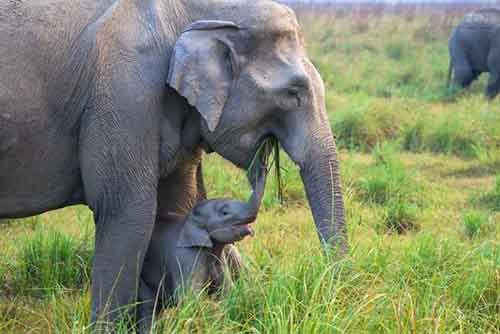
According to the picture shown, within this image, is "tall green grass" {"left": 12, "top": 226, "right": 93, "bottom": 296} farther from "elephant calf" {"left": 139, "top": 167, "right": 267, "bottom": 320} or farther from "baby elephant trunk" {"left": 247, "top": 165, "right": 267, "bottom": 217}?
"baby elephant trunk" {"left": 247, "top": 165, "right": 267, "bottom": 217}

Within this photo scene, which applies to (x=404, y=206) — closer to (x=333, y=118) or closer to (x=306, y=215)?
(x=306, y=215)

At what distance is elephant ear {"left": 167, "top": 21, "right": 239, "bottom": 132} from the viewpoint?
11.2ft

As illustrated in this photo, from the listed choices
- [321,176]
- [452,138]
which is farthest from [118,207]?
[452,138]

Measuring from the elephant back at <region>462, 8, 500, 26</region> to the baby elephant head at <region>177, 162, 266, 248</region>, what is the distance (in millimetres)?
9458

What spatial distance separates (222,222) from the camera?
358 centimetres

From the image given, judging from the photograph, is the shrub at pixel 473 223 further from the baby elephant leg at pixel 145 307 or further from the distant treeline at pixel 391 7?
the distant treeline at pixel 391 7

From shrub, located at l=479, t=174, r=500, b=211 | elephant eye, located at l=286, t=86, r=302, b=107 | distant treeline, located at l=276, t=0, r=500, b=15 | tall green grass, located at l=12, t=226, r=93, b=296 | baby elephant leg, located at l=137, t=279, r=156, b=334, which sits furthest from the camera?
distant treeline, located at l=276, t=0, r=500, b=15

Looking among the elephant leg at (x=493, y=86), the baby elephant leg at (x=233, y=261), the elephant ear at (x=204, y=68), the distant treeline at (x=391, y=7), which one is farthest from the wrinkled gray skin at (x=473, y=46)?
the elephant ear at (x=204, y=68)

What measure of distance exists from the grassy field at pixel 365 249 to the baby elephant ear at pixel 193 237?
209 mm

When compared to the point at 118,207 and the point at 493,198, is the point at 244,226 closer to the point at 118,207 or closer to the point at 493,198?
the point at 118,207

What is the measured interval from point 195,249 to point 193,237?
51 millimetres

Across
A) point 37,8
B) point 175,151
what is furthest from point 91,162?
point 37,8

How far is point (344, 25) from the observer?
20203 millimetres

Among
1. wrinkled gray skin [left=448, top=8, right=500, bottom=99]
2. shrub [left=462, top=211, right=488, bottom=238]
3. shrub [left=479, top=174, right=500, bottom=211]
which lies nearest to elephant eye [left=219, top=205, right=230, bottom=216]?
shrub [left=462, top=211, right=488, bottom=238]
